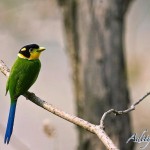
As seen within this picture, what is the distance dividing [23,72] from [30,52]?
0.32 ft

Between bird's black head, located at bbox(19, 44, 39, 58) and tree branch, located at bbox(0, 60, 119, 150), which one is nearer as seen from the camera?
tree branch, located at bbox(0, 60, 119, 150)

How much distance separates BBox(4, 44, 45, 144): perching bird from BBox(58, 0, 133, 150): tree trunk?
94.8 inches

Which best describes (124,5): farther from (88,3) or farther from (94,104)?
(94,104)

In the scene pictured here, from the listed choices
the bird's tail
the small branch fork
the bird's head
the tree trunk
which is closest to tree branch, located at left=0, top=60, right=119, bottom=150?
the small branch fork

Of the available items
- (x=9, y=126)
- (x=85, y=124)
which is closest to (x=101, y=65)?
(x=9, y=126)

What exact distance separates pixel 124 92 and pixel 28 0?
104 inches

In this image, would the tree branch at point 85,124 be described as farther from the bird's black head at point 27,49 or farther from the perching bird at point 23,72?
the bird's black head at point 27,49

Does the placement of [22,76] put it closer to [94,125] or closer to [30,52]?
[30,52]

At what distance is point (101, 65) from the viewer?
577cm

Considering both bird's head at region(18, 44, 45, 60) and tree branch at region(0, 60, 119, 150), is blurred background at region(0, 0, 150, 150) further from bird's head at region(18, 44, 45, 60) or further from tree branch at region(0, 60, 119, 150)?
tree branch at region(0, 60, 119, 150)

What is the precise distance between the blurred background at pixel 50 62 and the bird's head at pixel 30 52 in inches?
176

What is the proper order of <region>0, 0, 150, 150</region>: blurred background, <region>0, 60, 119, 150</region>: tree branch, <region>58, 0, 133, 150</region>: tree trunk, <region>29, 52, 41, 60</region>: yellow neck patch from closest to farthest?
<region>0, 60, 119, 150</region>: tree branch
<region>29, 52, 41, 60</region>: yellow neck patch
<region>58, 0, 133, 150</region>: tree trunk
<region>0, 0, 150, 150</region>: blurred background

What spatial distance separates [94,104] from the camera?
18.9 feet

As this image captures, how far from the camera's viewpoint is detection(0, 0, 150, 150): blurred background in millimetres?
8250
